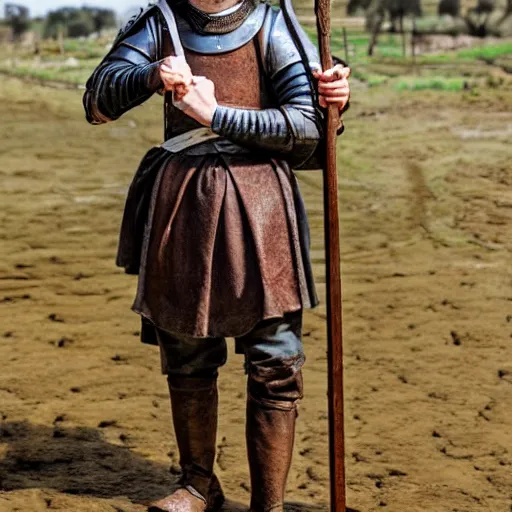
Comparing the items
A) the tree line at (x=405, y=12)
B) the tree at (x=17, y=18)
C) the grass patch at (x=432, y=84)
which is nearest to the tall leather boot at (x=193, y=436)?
the grass patch at (x=432, y=84)

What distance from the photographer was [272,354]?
3.11 metres

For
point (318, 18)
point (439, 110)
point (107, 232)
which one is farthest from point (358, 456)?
point (439, 110)

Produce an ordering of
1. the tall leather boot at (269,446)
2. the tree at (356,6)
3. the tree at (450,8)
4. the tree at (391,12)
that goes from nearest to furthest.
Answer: the tall leather boot at (269,446) → the tree at (356,6) → the tree at (391,12) → the tree at (450,8)

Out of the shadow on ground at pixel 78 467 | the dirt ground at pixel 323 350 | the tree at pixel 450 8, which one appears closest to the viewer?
the shadow on ground at pixel 78 467

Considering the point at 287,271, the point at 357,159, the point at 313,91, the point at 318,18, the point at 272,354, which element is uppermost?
the point at 318,18

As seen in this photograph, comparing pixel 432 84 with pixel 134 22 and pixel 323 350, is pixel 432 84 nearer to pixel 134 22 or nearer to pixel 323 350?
pixel 323 350

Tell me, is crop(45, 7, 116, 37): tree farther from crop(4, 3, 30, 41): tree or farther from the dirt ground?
the dirt ground

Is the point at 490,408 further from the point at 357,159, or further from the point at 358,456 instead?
the point at 357,159

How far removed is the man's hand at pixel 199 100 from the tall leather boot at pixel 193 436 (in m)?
0.82

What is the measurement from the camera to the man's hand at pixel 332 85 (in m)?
2.93

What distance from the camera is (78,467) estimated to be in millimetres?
4074

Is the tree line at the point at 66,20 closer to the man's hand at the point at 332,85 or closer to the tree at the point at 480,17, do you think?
the tree at the point at 480,17

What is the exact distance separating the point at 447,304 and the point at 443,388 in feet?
4.01

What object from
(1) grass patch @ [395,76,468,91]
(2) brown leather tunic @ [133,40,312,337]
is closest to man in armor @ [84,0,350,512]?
(2) brown leather tunic @ [133,40,312,337]
